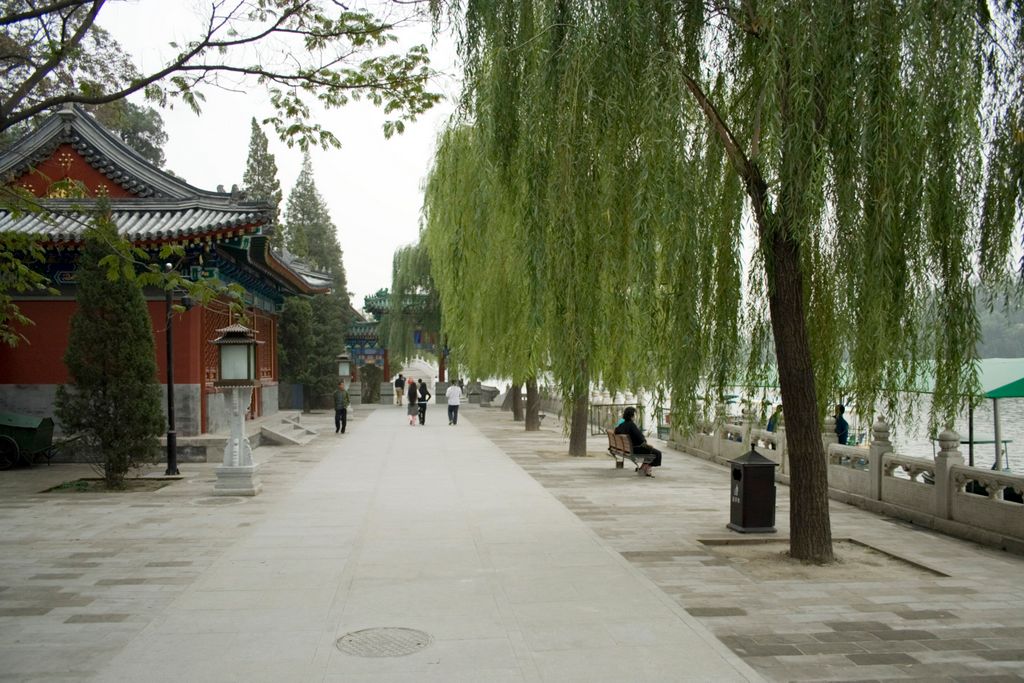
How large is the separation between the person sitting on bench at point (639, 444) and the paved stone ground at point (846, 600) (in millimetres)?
2687

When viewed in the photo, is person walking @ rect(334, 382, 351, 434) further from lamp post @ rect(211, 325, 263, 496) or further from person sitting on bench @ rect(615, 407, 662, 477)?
person sitting on bench @ rect(615, 407, 662, 477)

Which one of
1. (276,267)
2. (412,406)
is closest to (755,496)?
(276,267)

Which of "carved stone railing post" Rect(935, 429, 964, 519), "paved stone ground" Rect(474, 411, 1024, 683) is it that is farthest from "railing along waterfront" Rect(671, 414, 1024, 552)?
"paved stone ground" Rect(474, 411, 1024, 683)

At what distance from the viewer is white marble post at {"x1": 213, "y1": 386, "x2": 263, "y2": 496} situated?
12.1m

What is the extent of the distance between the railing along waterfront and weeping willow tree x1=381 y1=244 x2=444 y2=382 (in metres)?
23.7

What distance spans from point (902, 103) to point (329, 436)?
60.3 ft

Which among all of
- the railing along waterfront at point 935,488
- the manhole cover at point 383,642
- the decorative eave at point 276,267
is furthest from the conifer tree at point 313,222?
the manhole cover at point 383,642

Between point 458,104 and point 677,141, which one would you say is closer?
point 677,141

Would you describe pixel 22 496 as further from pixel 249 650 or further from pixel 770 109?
pixel 770 109

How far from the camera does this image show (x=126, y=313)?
41.2 feet

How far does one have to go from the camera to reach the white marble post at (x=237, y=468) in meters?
12.1

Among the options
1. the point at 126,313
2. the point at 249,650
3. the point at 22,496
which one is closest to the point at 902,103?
the point at 249,650

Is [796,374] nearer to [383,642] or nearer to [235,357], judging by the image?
[383,642]

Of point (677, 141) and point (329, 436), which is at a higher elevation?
point (677, 141)
